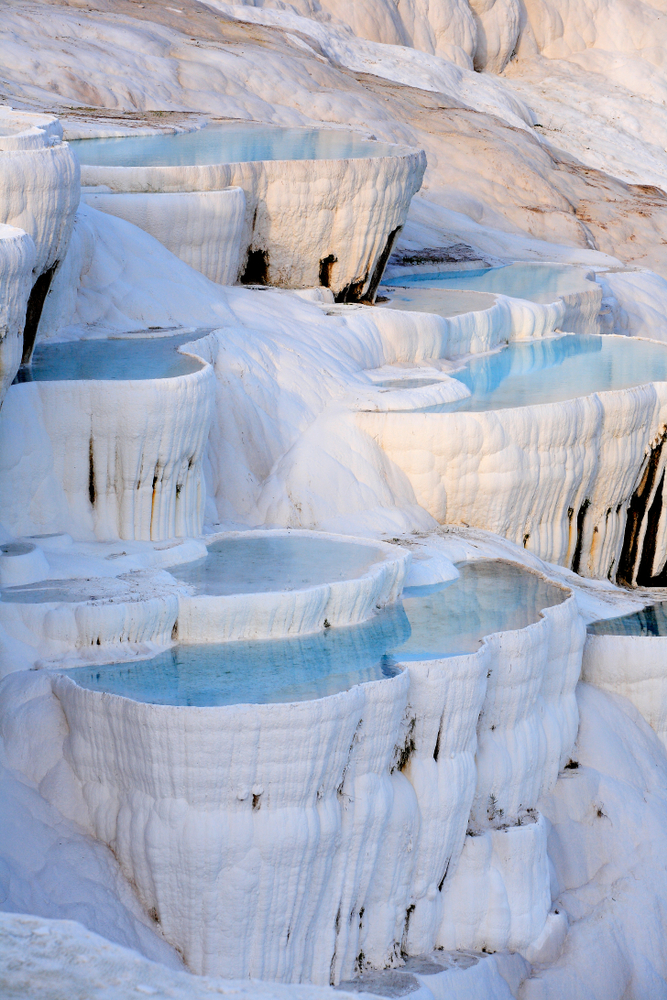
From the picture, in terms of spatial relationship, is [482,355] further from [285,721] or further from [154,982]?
[154,982]

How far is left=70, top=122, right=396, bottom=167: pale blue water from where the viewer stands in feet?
39.8

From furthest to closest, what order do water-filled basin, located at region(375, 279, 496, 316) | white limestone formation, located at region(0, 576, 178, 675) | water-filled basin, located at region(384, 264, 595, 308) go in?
water-filled basin, located at region(384, 264, 595, 308), water-filled basin, located at region(375, 279, 496, 316), white limestone formation, located at region(0, 576, 178, 675)

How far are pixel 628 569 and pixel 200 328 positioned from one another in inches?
160

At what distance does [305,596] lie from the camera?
22.7ft

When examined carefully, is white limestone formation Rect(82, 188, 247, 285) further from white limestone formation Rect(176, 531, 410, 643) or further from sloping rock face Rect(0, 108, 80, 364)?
white limestone formation Rect(176, 531, 410, 643)

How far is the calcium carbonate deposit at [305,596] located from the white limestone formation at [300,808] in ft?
0.05

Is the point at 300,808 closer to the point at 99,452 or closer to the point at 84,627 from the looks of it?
the point at 84,627

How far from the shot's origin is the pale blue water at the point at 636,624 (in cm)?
885

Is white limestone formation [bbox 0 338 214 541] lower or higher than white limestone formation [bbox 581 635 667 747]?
higher

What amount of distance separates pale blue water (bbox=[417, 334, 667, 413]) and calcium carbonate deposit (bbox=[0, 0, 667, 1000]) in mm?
54

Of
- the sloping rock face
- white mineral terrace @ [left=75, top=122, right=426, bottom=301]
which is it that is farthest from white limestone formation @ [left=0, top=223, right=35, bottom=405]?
white mineral terrace @ [left=75, top=122, right=426, bottom=301]

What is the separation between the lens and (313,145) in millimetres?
14008

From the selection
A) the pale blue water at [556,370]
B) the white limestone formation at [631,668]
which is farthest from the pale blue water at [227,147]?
the white limestone formation at [631,668]

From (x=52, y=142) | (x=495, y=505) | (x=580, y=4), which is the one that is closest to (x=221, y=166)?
(x=52, y=142)
